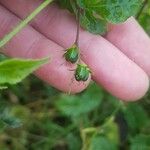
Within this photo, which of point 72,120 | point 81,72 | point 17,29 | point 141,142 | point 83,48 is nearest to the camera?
point 17,29

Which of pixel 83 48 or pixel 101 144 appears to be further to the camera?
pixel 101 144

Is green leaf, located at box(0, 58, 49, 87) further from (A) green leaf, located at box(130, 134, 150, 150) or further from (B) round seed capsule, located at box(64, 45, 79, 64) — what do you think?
(A) green leaf, located at box(130, 134, 150, 150)

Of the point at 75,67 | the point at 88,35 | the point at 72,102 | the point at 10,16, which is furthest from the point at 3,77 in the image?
the point at 72,102

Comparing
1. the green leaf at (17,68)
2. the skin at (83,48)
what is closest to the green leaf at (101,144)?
the skin at (83,48)

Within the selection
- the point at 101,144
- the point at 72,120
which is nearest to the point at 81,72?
the point at 101,144

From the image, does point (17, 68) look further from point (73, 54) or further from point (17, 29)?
point (73, 54)

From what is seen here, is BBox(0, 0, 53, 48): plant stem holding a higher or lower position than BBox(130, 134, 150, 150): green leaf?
higher

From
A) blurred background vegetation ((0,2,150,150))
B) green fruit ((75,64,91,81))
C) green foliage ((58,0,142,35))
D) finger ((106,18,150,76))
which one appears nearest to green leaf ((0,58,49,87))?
green fruit ((75,64,91,81))
